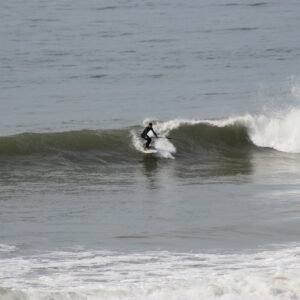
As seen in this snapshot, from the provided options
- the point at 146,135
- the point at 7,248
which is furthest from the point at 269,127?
the point at 7,248

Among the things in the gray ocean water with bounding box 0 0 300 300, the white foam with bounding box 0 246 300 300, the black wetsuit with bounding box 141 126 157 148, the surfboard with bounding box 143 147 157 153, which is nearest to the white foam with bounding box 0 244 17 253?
the gray ocean water with bounding box 0 0 300 300

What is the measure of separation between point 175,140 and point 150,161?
230cm

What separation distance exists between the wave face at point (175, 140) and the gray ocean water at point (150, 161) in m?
0.06

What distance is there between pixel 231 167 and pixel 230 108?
273 inches

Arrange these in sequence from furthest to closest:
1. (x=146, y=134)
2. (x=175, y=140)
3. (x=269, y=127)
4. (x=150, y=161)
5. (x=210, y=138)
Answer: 1. (x=269, y=127)
2. (x=210, y=138)
3. (x=175, y=140)
4. (x=146, y=134)
5. (x=150, y=161)

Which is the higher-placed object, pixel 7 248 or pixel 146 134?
pixel 146 134

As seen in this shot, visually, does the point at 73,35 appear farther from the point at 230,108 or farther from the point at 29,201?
the point at 29,201

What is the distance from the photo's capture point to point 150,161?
2339cm

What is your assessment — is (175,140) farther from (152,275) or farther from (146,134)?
(152,275)

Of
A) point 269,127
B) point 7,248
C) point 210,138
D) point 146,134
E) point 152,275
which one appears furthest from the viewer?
point 269,127

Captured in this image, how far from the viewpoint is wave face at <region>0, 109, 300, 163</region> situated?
2352 centimetres

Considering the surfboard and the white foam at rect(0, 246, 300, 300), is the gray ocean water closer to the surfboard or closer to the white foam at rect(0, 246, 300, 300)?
the white foam at rect(0, 246, 300, 300)

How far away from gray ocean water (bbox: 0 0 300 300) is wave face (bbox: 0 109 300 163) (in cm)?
6

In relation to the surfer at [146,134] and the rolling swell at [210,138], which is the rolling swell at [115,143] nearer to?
the rolling swell at [210,138]
